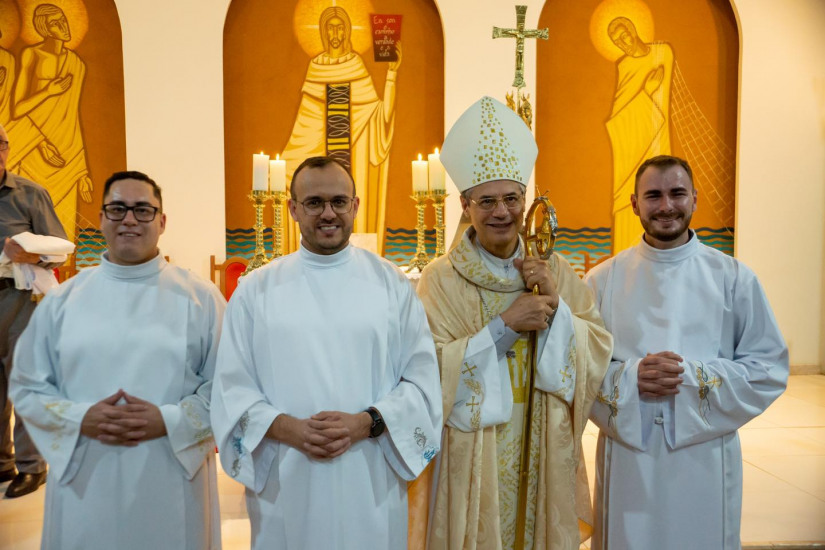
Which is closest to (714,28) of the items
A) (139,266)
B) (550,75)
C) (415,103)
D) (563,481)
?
(550,75)

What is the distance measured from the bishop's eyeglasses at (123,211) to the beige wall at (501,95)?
15.4ft

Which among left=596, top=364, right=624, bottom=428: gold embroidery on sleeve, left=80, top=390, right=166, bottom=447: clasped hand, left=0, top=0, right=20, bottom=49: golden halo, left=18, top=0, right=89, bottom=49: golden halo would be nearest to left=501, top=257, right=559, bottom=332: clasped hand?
left=596, top=364, right=624, bottom=428: gold embroidery on sleeve

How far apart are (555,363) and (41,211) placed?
325 cm

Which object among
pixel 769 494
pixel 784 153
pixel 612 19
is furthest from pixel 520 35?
pixel 784 153

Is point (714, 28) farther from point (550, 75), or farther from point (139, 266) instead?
point (139, 266)

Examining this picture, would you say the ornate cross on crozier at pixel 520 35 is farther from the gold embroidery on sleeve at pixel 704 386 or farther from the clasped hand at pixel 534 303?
the gold embroidery on sleeve at pixel 704 386

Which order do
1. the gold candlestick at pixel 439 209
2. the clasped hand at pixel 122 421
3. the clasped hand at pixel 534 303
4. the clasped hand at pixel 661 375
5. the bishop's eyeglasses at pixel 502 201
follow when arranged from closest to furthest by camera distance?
the clasped hand at pixel 122 421, the clasped hand at pixel 534 303, the bishop's eyeglasses at pixel 502 201, the clasped hand at pixel 661 375, the gold candlestick at pixel 439 209

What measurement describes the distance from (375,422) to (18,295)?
2840mm

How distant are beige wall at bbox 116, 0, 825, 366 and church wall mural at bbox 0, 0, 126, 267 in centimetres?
41

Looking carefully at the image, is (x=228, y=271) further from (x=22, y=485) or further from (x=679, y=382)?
(x=679, y=382)

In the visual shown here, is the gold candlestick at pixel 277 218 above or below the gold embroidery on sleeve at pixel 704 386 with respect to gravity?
above

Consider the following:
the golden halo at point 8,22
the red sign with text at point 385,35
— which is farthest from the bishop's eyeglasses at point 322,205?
the golden halo at point 8,22

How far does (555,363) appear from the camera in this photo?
245cm

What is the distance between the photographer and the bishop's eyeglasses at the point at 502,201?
8.15 ft
